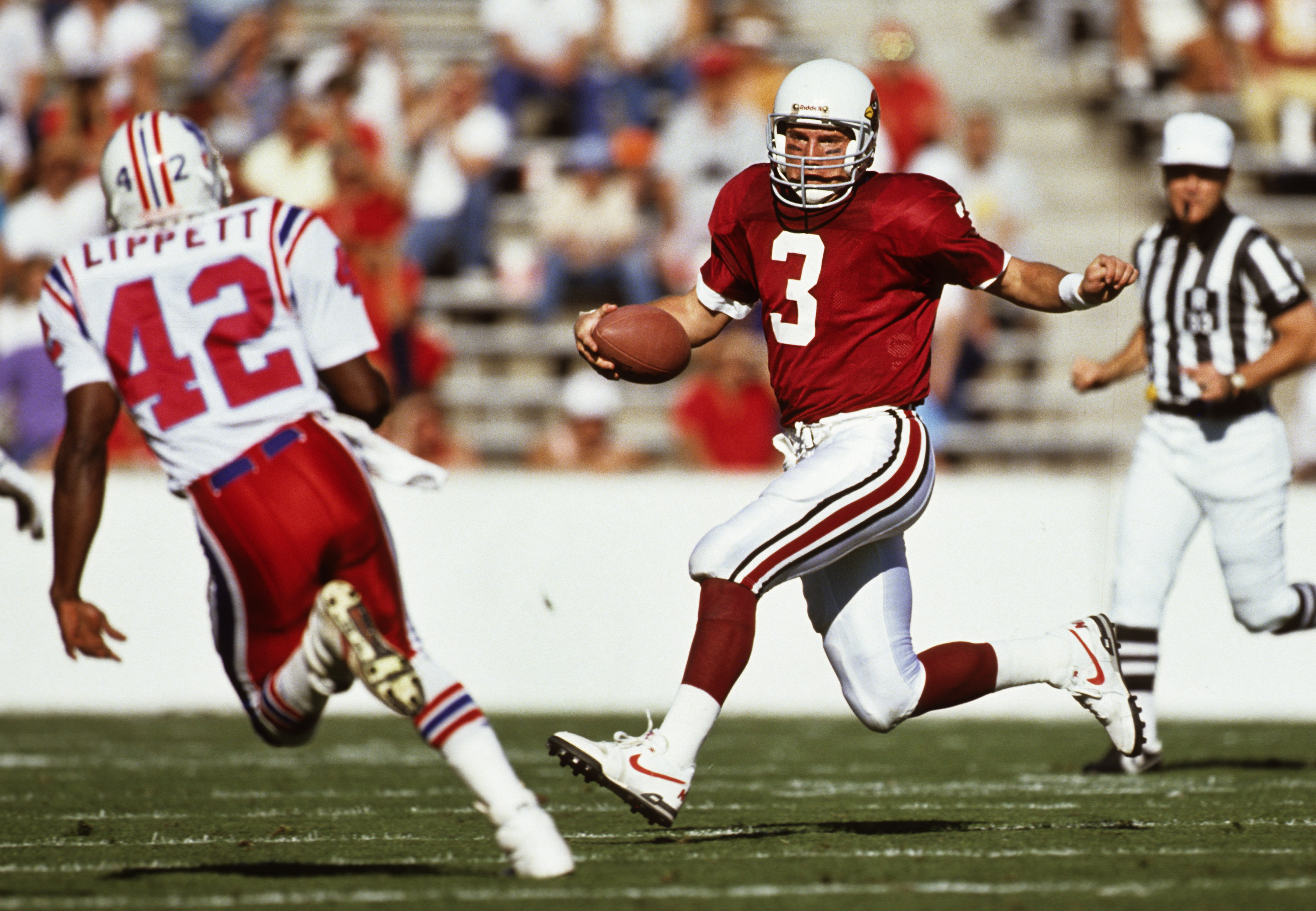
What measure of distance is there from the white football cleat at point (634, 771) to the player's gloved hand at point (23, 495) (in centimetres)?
172

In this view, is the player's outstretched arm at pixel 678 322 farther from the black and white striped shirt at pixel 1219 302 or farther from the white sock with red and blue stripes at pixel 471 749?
the black and white striped shirt at pixel 1219 302

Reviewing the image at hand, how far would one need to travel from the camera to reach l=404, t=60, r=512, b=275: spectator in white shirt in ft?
37.7

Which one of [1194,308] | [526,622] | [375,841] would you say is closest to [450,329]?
[526,622]

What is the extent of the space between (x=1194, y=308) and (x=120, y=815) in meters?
3.65

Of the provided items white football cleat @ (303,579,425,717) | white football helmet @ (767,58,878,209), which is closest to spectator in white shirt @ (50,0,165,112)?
white football helmet @ (767,58,878,209)

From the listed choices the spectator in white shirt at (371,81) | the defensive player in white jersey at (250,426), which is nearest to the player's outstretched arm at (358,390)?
the defensive player in white jersey at (250,426)

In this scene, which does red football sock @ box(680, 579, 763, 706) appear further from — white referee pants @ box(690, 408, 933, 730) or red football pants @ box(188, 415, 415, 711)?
red football pants @ box(188, 415, 415, 711)

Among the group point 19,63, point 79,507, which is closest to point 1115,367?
point 79,507

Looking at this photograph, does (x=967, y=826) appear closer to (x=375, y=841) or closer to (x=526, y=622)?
(x=375, y=841)

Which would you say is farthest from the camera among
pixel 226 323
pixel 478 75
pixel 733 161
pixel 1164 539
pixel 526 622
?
pixel 478 75

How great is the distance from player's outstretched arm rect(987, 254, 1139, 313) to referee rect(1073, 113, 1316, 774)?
182 centimetres

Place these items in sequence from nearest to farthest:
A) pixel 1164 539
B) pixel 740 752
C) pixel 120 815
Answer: pixel 120 815 < pixel 1164 539 < pixel 740 752

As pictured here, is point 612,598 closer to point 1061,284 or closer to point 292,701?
point 1061,284

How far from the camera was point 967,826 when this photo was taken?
5004 mm
